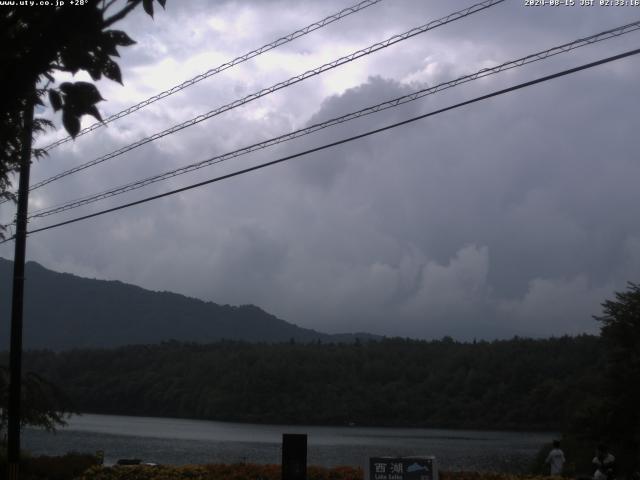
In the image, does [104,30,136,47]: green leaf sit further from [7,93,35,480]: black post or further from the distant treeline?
the distant treeline

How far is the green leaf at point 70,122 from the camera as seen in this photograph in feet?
17.5

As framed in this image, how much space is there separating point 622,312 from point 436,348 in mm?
79570

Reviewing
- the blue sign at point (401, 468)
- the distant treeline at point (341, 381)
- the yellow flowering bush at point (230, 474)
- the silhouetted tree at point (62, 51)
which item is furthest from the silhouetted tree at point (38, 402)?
the distant treeline at point (341, 381)

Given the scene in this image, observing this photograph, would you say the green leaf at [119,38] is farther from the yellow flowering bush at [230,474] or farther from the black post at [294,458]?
the yellow flowering bush at [230,474]

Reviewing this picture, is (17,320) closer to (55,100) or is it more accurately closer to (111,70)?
(111,70)

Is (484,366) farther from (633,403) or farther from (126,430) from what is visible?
(633,403)

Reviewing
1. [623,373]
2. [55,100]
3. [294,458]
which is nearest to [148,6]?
[55,100]

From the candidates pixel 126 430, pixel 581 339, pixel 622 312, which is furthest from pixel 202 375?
pixel 622 312

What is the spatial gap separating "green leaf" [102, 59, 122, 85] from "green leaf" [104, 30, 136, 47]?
15cm

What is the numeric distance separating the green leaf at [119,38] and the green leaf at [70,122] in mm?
524

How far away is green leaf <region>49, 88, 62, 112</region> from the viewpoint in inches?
211

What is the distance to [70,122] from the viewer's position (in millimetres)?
5332

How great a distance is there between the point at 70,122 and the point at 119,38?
60 cm

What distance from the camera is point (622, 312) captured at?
35281 millimetres
